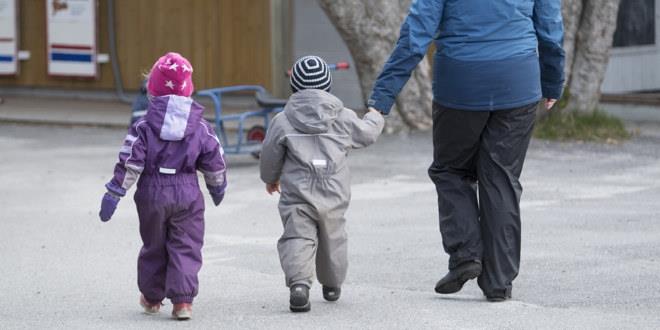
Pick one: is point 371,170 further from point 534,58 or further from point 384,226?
point 534,58

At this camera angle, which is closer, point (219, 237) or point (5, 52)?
point (219, 237)

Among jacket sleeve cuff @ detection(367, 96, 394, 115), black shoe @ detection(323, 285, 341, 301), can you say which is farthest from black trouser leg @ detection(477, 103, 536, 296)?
black shoe @ detection(323, 285, 341, 301)

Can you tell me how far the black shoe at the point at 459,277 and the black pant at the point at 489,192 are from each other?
1.2 inches

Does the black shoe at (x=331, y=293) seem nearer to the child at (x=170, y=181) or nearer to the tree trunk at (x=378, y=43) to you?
the child at (x=170, y=181)

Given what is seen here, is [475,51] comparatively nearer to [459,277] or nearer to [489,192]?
[489,192]

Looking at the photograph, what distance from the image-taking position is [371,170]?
1330cm

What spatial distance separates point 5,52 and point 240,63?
4386 millimetres

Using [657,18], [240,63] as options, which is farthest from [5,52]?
[657,18]

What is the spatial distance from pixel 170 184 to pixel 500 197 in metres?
1.63

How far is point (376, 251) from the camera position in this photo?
902 cm

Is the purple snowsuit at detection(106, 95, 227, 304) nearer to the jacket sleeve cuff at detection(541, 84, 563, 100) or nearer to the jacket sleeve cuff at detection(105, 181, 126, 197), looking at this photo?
the jacket sleeve cuff at detection(105, 181, 126, 197)

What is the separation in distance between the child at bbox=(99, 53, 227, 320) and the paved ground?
219 millimetres

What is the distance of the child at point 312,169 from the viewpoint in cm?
702

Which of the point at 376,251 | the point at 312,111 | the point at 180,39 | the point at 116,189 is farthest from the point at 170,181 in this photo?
the point at 180,39
